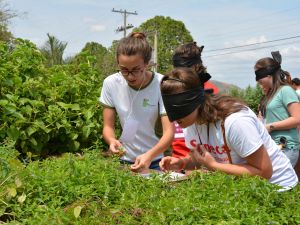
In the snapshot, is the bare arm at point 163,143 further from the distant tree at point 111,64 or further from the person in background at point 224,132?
the distant tree at point 111,64

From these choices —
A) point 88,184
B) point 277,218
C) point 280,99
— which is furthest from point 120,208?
point 280,99

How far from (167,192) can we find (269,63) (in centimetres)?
261

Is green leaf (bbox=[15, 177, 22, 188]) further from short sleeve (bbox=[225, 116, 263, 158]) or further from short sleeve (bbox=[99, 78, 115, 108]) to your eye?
short sleeve (bbox=[99, 78, 115, 108])

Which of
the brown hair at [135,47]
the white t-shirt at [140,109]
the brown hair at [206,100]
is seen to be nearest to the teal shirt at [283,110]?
the white t-shirt at [140,109]

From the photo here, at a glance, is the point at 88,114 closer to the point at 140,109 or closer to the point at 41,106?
the point at 41,106

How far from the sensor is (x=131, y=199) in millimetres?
1790

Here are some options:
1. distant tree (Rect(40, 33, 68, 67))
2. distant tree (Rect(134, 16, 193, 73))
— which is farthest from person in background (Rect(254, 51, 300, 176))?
distant tree (Rect(134, 16, 193, 73))

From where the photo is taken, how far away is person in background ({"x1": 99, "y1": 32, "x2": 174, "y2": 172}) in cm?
306

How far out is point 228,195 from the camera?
1723 mm

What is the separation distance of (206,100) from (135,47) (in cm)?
85

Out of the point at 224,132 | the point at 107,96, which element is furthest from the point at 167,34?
the point at 224,132

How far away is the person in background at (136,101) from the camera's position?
3062mm

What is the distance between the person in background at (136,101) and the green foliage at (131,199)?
3.57 feet

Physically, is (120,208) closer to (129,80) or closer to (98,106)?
(129,80)
